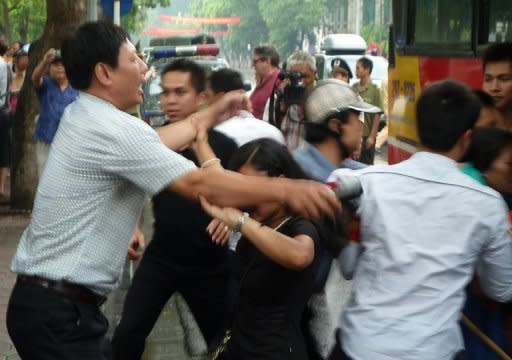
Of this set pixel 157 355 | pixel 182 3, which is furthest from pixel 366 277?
pixel 182 3

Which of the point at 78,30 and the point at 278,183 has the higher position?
the point at 78,30

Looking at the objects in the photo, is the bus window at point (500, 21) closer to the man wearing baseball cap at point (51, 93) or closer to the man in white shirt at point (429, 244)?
the man in white shirt at point (429, 244)

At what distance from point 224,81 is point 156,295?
146cm

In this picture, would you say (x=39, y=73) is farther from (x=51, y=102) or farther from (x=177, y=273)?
(x=177, y=273)

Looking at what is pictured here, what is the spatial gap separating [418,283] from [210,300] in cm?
226

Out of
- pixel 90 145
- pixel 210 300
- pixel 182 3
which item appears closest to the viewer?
pixel 90 145

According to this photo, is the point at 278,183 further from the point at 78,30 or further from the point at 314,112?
the point at 314,112

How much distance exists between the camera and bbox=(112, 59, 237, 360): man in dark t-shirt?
5.27 m

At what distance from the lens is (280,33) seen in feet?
283

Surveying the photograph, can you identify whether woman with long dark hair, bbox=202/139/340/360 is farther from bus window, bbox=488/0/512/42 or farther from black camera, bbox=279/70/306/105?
black camera, bbox=279/70/306/105

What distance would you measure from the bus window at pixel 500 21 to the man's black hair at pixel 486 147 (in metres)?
2.31

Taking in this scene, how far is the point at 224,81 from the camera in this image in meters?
6.17

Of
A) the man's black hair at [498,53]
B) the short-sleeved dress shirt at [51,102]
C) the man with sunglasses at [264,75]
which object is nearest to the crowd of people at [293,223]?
the man's black hair at [498,53]

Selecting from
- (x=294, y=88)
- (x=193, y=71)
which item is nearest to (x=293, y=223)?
(x=193, y=71)
